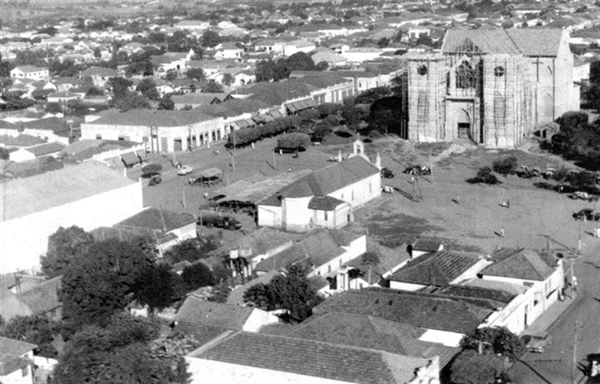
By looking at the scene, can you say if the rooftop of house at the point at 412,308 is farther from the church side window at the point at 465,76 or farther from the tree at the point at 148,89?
the tree at the point at 148,89

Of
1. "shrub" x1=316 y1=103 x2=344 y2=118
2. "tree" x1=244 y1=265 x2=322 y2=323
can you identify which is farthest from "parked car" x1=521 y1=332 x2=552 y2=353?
"shrub" x1=316 y1=103 x2=344 y2=118

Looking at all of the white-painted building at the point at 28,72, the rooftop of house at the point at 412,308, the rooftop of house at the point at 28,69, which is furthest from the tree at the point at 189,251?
the rooftop of house at the point at 28,69

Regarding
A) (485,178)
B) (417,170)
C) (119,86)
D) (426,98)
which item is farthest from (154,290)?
(119,86)

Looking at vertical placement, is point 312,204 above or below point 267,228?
above

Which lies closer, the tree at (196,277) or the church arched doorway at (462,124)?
the tree at (196,277)

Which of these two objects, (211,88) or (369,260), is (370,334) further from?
(211,88)

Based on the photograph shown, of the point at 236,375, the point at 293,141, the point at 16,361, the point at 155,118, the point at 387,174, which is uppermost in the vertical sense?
the point at 155,118

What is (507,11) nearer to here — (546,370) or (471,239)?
(471,239)
